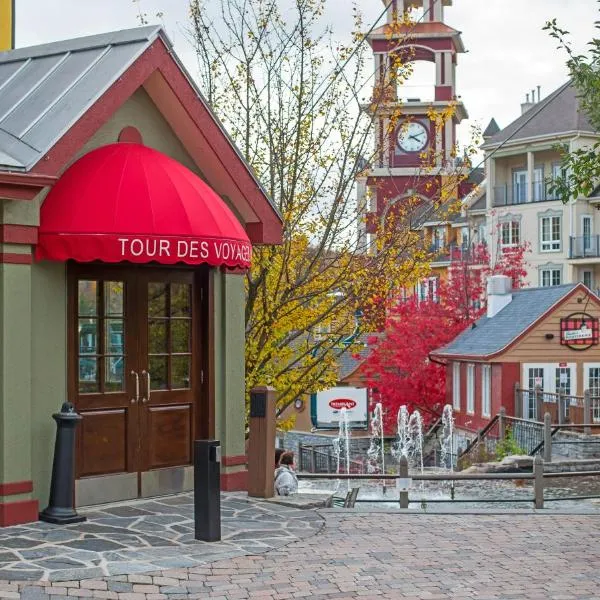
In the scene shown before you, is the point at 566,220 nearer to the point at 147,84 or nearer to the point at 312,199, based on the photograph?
the point at 312,199

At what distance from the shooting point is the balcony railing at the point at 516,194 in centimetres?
6241

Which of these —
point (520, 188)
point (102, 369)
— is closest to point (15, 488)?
point (102, 369)

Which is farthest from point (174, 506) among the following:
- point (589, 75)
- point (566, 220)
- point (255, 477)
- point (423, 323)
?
point (566, 220)

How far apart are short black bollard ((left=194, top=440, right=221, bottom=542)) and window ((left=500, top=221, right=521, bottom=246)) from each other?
172 ft

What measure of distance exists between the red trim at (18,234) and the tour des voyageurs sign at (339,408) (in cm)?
4116

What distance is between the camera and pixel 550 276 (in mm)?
62219

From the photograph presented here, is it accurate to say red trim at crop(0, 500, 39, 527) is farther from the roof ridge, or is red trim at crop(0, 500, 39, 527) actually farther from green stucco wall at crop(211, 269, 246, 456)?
the roof ridge

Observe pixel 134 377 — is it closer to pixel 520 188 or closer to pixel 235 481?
pixel 235 481

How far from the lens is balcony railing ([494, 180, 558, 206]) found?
2457 inches

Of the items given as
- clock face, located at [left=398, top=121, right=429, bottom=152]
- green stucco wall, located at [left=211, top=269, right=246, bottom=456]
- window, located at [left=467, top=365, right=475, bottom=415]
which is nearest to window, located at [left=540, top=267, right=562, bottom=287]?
clock face, located at [left=398, top=121, right=429, bottom=152]

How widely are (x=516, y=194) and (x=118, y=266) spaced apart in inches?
2029

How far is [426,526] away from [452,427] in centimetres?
3048

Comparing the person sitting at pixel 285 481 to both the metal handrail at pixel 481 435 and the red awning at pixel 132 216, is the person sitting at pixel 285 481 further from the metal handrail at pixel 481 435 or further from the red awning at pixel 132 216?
the metal handrail at pixel 481 435

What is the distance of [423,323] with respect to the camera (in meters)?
49.4
